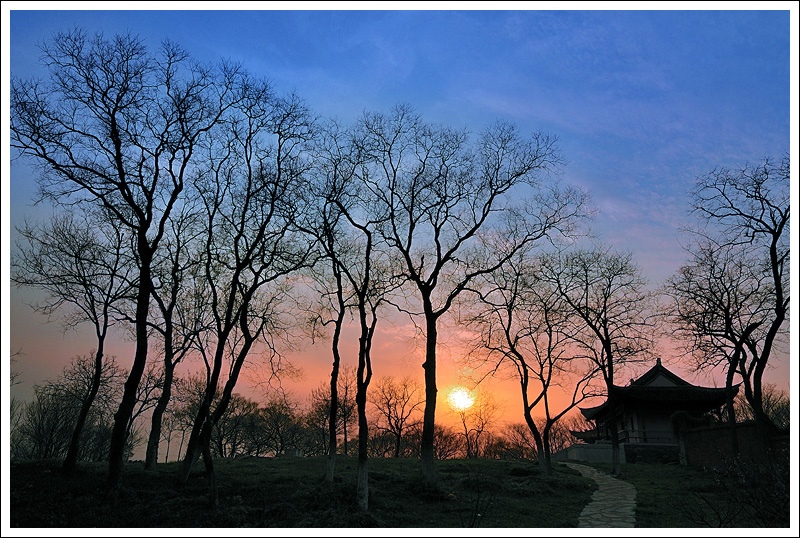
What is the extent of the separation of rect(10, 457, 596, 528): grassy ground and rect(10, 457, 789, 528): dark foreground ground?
22 mm

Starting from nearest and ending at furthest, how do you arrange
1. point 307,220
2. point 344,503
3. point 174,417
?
1. point 344,503
2. point 307,220
3. point 174,417

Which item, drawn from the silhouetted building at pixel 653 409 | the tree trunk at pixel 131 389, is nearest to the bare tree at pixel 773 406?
the silhouetted building at pixel 653 409

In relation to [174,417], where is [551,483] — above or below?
below

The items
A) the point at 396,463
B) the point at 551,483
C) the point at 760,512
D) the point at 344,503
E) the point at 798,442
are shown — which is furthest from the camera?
the point at 396,463

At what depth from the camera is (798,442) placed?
5754 millimetres

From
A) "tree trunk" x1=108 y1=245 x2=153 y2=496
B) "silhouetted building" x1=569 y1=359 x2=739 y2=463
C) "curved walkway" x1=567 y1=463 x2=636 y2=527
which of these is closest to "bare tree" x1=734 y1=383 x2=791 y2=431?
"silhouetted building" x1=569 y1=359 x2=739 y2=463

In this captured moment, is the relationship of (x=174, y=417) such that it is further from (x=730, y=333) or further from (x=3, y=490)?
(x=3, y=490)

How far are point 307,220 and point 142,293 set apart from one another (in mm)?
5224

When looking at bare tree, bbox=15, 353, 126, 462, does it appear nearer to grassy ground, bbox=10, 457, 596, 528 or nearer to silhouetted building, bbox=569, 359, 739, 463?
grassy ground, bbox=10, 457, 596, 528

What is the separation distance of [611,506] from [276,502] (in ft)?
28.3

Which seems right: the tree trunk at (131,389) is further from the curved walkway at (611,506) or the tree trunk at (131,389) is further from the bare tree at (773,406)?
the bare tree at (773,406)

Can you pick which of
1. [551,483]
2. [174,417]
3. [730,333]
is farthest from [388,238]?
[174,417]

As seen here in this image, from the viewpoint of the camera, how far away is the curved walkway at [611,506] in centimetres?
1248

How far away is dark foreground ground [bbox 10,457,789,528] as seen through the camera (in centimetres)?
1133
